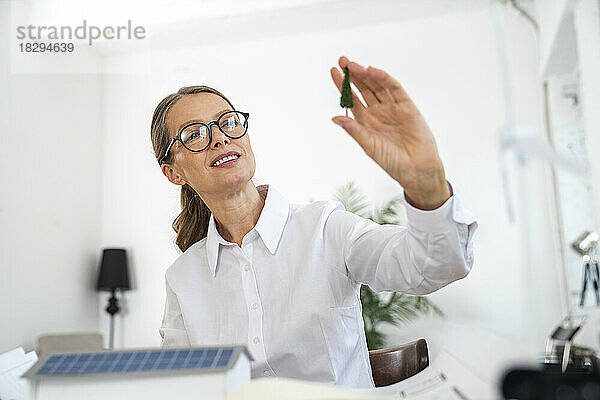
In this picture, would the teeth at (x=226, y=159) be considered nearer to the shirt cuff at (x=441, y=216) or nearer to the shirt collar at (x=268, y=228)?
the shirt collar at (x=268, y=228)

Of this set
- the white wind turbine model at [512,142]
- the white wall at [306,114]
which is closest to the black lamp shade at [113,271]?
the white wall at [306,114]

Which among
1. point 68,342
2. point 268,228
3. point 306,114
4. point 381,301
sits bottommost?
point 68,342

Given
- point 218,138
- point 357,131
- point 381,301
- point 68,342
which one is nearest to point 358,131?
point 357,131

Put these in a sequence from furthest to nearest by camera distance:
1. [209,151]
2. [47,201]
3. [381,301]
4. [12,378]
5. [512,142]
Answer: [47,201], [381,301], [209,151], [12,378], [512,142]

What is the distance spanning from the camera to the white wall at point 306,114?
2.37 m

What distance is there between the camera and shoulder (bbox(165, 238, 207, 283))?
0.85m

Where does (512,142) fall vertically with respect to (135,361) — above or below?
above

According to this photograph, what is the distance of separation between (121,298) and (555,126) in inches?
93.5

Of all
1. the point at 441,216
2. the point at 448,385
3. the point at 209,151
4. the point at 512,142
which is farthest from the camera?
the point at 209,151

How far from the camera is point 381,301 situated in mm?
2271

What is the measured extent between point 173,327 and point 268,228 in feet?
0.63

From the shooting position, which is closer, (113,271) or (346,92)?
(346,92)

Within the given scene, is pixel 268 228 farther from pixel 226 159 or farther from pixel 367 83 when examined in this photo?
pixel 367 83

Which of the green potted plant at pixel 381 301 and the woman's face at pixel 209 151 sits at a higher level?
the woman's face at pixel 209 151
